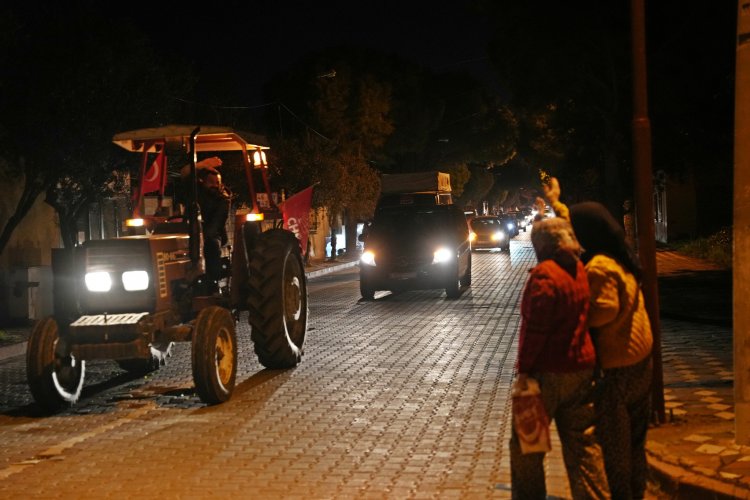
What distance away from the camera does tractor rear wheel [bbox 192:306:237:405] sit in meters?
9.98

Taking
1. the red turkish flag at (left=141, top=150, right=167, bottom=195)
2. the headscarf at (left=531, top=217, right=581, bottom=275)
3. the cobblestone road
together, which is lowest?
the cobblestone road

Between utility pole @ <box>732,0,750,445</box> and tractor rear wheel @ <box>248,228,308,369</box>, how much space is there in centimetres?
564

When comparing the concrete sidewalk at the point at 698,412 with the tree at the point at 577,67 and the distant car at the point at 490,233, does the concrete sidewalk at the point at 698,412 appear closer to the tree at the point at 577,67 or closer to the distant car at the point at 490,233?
the tree at the point at 577,67

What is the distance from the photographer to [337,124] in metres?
48.2

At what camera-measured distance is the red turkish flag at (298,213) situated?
44.0ft

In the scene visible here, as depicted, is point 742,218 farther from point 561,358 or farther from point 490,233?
point 490,233

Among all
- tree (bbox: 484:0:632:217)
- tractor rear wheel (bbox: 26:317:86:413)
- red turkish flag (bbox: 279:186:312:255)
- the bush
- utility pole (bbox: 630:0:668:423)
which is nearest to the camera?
utility pole (bbox: 630:0:668:423)

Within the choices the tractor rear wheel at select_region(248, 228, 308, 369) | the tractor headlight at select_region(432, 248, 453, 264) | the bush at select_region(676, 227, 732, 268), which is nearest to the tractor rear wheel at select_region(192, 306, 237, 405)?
the tractor rear wheel at select_region(248, 228, 308, 369)

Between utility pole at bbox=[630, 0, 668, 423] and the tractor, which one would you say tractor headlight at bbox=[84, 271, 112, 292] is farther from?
utility pole at bbox=[630, 0, 668, 423]

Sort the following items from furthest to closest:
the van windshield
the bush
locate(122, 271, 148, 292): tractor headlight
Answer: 1. the bush
2. the van windshield
3. locate(122, 271, 148, 292): tractor headlight

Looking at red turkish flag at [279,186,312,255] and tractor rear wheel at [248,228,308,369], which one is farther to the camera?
red turkish flag at [279,186,312,255]

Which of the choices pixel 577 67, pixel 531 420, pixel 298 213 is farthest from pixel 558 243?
pixel 577 67

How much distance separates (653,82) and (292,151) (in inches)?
689

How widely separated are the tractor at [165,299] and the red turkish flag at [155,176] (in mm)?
91
